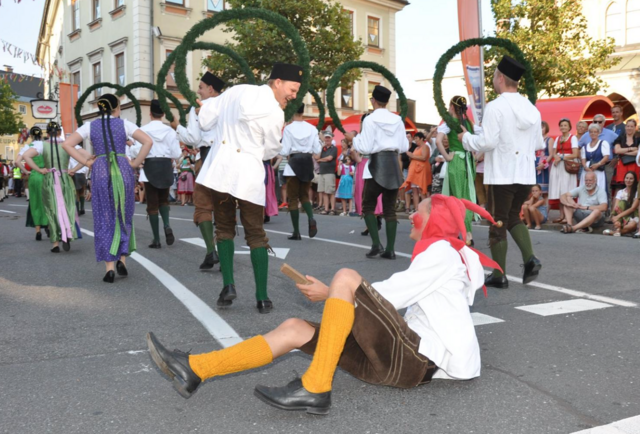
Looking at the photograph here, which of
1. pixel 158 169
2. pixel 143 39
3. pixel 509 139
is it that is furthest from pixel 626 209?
pixel 143 39

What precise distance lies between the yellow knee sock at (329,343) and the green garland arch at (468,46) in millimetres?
4735

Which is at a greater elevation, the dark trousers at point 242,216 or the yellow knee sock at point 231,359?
the dark trousers at point 242,216

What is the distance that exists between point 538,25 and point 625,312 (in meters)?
20.3

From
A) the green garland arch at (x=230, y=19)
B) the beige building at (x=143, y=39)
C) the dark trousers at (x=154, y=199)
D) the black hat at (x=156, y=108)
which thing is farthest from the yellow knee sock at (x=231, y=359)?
the beige building at (x=143, y=39)

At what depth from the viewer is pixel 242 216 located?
5195mm

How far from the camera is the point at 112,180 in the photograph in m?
6.82

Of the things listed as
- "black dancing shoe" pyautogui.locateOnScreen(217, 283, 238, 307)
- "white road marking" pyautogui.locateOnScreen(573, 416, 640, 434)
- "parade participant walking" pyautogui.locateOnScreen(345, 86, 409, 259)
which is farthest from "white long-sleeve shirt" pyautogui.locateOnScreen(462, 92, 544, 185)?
"white road marking" pyautogui.locateOnScreen(573, 416, 640, 434)

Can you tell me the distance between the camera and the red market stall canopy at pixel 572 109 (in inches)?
695

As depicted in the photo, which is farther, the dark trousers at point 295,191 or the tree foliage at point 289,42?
the tree foliage at point 289,42

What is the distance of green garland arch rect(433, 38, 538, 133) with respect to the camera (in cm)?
722

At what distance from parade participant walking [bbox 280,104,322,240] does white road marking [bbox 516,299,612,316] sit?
518cm

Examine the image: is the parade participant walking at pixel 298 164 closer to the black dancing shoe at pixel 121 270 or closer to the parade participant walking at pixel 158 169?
the parade participant walking at pixel 158 169

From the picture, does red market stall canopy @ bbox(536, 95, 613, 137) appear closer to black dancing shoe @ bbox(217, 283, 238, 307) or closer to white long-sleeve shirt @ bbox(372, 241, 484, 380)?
black dancing shoe @ bbox(217, 283, 238, 307)

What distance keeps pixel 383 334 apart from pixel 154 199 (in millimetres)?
6876
